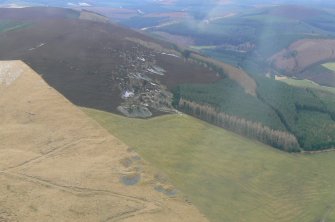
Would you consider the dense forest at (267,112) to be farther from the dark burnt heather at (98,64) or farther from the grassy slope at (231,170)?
the dark burnt heather at (98,64)

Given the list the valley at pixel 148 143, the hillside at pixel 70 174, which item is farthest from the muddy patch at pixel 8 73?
the hillside at pixel 70 174

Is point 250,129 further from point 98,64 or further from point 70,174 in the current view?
point 70,174

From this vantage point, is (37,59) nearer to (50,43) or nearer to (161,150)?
(50,43)

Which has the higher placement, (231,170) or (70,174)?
(70,174)

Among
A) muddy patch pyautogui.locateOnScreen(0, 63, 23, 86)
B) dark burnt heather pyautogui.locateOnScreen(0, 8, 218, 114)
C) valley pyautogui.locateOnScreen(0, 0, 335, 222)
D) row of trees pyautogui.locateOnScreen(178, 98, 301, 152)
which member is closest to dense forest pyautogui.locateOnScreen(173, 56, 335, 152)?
row of trees pyautogui.locateOnScreen(178, 98, 301, 152)

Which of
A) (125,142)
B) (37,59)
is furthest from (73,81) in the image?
(125,142)

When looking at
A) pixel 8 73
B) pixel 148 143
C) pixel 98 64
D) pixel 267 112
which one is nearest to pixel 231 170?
pixel 148 143
